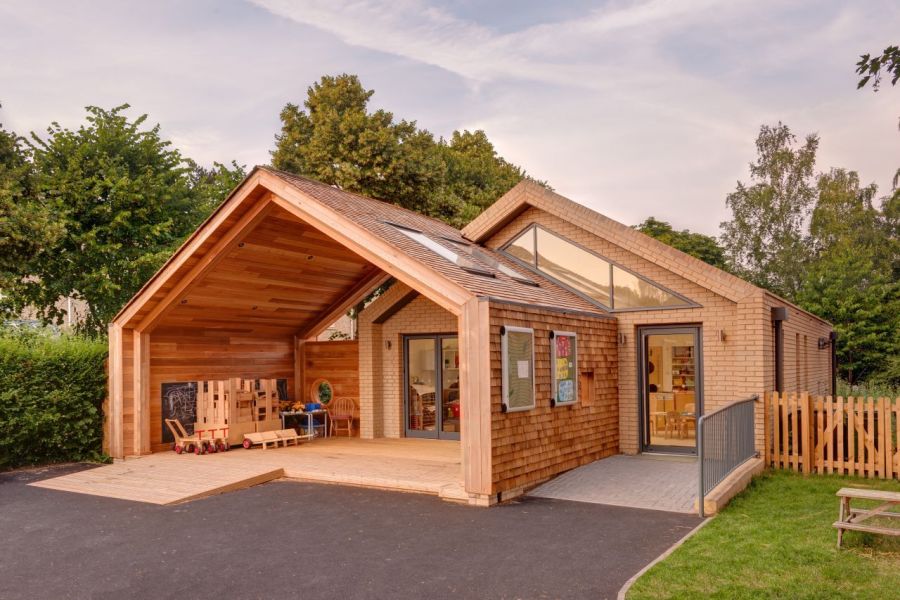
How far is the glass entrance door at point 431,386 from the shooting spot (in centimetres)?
1390

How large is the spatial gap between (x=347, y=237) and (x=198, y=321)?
16.4ft

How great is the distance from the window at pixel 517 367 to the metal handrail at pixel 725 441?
7.49 ft

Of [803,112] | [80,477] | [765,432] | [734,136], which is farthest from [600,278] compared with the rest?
[734,136]

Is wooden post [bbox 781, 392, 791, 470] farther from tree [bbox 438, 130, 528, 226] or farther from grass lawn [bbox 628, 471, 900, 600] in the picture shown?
tree [bbox 438, 130, 528, 226]

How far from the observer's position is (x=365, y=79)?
84.1 ft

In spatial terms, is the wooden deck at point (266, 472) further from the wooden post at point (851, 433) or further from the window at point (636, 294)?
the wooden post at point (851, 433)

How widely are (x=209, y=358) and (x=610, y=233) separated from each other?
8284 mm

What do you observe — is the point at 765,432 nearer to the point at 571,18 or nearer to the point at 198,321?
the point at 571,18

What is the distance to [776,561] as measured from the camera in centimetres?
602

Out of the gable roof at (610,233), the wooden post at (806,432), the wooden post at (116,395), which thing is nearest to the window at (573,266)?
the gable roof at (610,233)

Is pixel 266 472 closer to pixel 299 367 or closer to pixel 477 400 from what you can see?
pixel 477 400

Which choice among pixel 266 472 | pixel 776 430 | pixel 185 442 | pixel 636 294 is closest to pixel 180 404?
pixel 185 442

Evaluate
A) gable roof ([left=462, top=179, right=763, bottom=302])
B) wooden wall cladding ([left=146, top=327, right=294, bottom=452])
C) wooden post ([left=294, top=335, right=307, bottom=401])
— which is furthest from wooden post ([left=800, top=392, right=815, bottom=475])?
wooden wall cladding ([left=146, top=327, right=294, bottom=452])

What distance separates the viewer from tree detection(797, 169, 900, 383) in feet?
85.4
